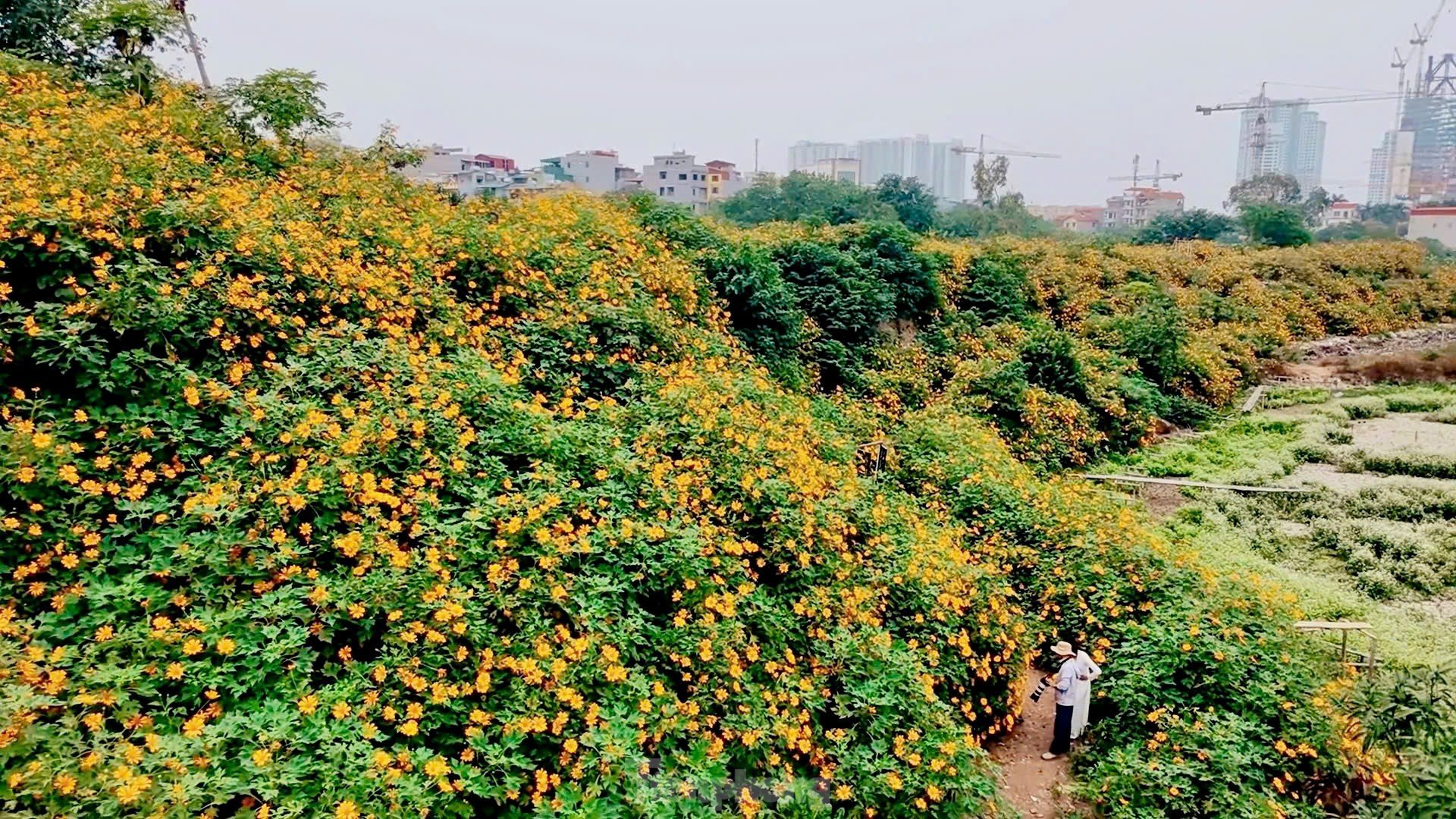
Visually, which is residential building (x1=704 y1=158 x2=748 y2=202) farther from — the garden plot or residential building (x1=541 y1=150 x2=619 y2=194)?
the garden plot

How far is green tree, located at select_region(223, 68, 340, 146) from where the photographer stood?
22.4 ft

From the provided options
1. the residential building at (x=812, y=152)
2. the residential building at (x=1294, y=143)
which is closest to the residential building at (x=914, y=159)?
the residential building at (x=812, y=152)

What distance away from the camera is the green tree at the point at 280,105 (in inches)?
269

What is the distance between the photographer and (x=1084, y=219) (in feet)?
245

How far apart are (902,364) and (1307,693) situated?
22.0 ft

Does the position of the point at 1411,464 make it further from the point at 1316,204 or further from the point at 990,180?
the point at 1316,204

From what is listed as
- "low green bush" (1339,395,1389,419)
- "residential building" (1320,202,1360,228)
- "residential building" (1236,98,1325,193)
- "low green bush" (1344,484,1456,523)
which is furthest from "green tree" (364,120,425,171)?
"residential building" (1236,98,1325,193)

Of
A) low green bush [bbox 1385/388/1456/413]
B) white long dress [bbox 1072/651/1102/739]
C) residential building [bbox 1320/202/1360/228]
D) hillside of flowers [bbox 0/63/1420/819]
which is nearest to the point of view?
hillside of flowers [bbox 0/63/1420/819]

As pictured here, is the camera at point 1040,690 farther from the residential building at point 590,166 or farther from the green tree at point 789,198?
the residential building at point 590,166

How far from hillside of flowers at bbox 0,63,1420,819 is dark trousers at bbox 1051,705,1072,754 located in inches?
8.7

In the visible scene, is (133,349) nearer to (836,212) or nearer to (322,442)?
(322,442)

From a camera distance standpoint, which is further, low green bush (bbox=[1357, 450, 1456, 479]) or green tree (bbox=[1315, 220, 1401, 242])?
green tree (bbox=[1315, 220, 1401, 242])

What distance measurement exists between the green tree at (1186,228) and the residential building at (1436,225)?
553 inches

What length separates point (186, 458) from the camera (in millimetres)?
3260
